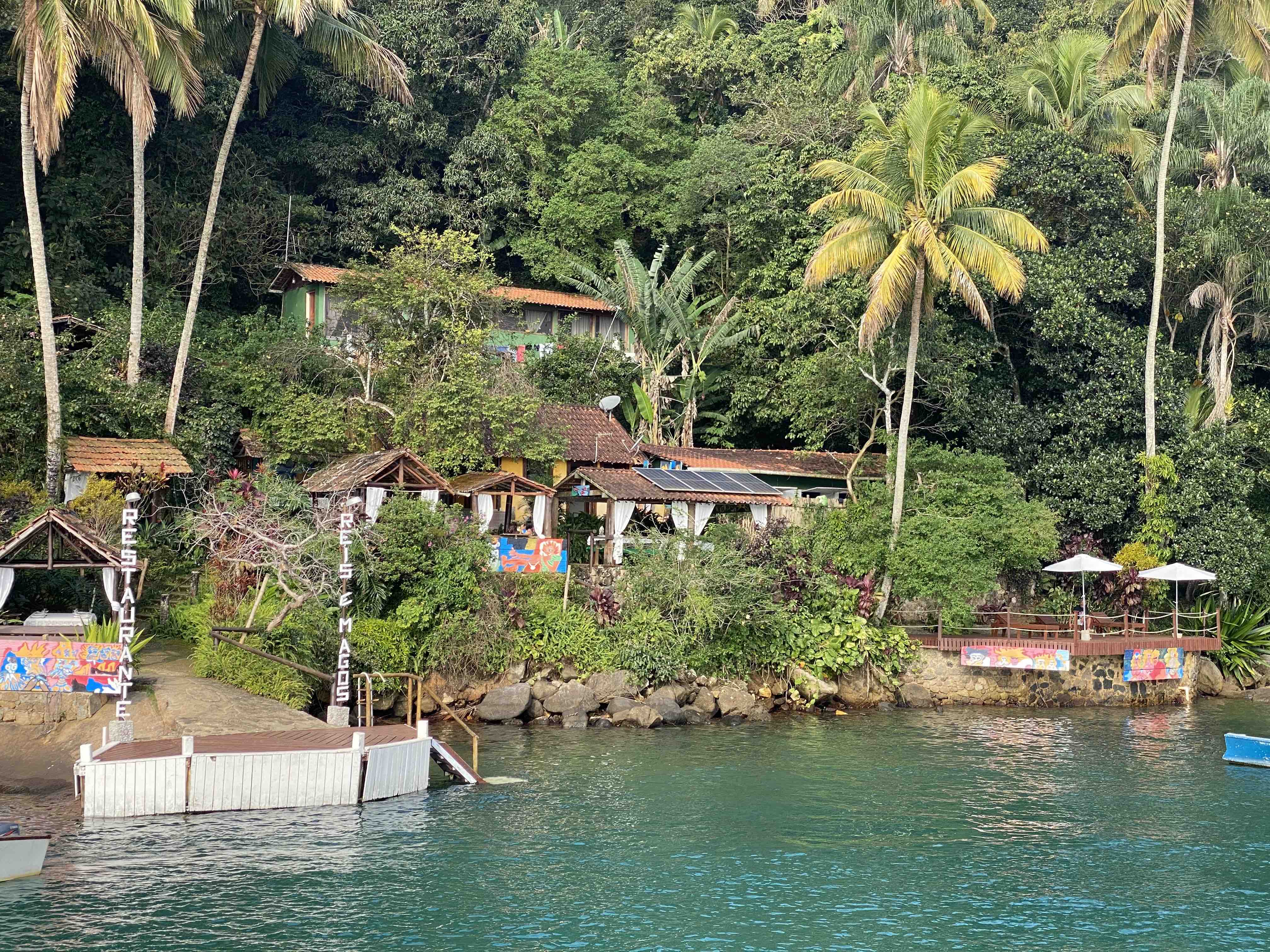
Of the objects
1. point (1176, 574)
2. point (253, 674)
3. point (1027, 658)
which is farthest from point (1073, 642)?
point (253, 674)

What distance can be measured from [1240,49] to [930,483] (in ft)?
50.1

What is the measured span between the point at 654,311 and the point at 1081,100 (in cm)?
1459

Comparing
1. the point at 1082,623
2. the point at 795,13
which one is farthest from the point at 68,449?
the point at 795,13

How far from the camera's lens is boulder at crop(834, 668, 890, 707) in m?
31.8

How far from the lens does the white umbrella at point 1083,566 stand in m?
33.1

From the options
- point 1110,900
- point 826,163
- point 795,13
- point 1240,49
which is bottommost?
point 1110,900

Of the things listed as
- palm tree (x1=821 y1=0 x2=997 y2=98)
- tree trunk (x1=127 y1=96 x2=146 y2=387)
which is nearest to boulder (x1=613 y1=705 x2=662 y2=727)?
tree trunk (x1=127 y1=96 x2=146 y2=387)

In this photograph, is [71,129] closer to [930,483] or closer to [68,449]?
[68,449]

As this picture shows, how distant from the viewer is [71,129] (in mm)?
39250

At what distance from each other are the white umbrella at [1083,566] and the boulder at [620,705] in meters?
12.1

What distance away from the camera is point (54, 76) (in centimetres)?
2836

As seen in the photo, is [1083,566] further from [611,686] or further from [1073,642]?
[611,686]

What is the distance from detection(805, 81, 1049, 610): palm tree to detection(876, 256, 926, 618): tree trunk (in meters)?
0.03

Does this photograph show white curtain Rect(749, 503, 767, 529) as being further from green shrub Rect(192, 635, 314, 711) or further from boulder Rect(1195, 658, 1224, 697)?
green shrub Rect(192, 635, 314, 711)
